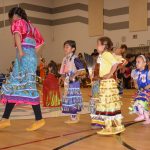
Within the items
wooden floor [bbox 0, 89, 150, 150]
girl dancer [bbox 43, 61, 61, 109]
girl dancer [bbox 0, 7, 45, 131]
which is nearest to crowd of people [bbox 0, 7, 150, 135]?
girl dancer [bbox 0, 7, 45, 131]

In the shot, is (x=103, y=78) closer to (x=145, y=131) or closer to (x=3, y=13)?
(x=145, y=131)


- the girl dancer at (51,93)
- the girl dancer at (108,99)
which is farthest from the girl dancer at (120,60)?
the girl dancer at (51,93)

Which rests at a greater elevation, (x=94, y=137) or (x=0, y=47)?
(x=0, y=47)

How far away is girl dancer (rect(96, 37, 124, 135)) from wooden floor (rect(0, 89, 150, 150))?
0.12 meters

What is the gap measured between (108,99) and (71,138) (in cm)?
56

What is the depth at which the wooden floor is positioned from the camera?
3.05 meters

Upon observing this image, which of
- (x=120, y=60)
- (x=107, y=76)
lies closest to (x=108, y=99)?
(x=107, y=76)

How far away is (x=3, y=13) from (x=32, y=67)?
10765mm

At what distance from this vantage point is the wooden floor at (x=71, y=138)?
305cm

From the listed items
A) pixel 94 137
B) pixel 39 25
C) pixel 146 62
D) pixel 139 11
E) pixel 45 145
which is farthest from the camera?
pixel 39 25

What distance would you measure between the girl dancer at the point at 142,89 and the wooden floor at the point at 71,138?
6.9 inches

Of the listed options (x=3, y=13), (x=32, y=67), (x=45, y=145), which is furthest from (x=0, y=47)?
(x=45, y=145)

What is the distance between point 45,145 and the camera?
122 inches

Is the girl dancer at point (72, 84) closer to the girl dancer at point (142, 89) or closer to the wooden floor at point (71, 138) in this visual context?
the wooden floor at point (71, 138)
